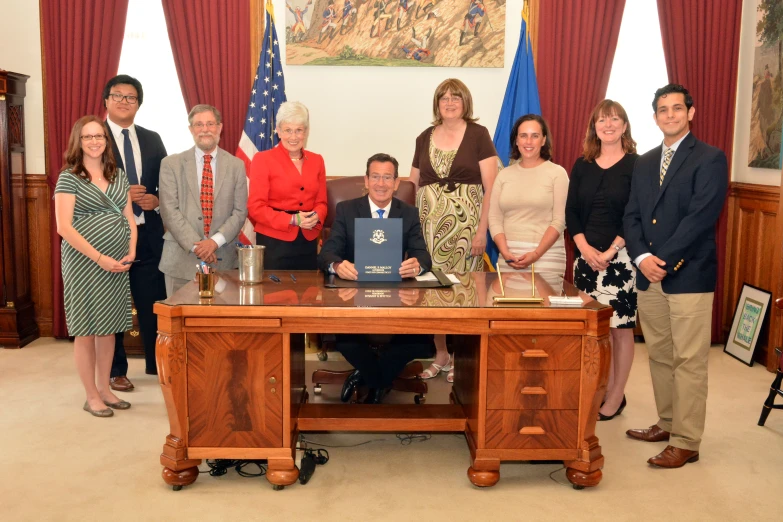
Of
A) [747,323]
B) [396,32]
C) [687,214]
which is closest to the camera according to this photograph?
[687,214]

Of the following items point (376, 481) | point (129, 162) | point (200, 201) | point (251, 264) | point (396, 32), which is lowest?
point (376, 481)

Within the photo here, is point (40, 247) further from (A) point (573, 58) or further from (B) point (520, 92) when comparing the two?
(A) point (573, 58)

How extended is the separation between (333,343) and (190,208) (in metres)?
1.32

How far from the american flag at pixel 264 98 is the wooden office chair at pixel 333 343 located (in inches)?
34.9

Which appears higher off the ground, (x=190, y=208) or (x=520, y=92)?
(x=520, y=92)

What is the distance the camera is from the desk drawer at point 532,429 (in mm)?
3330

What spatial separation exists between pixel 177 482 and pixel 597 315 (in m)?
2.00

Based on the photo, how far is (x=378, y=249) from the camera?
3.64 m

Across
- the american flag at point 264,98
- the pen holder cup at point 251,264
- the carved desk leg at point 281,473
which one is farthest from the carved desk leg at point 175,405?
the american flag at point 264,98

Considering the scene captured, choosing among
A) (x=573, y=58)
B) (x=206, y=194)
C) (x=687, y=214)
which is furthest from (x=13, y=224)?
(x=687, y=214)

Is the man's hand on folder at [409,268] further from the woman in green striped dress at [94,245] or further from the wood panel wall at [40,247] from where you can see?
the wood panel wall at [40,247]

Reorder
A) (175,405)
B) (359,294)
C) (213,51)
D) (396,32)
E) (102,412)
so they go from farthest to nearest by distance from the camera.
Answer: (396,32), (213,51), (102,412), (359,294), (175,405)

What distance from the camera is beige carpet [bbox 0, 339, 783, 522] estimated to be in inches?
125

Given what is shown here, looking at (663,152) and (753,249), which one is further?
(753,249)
